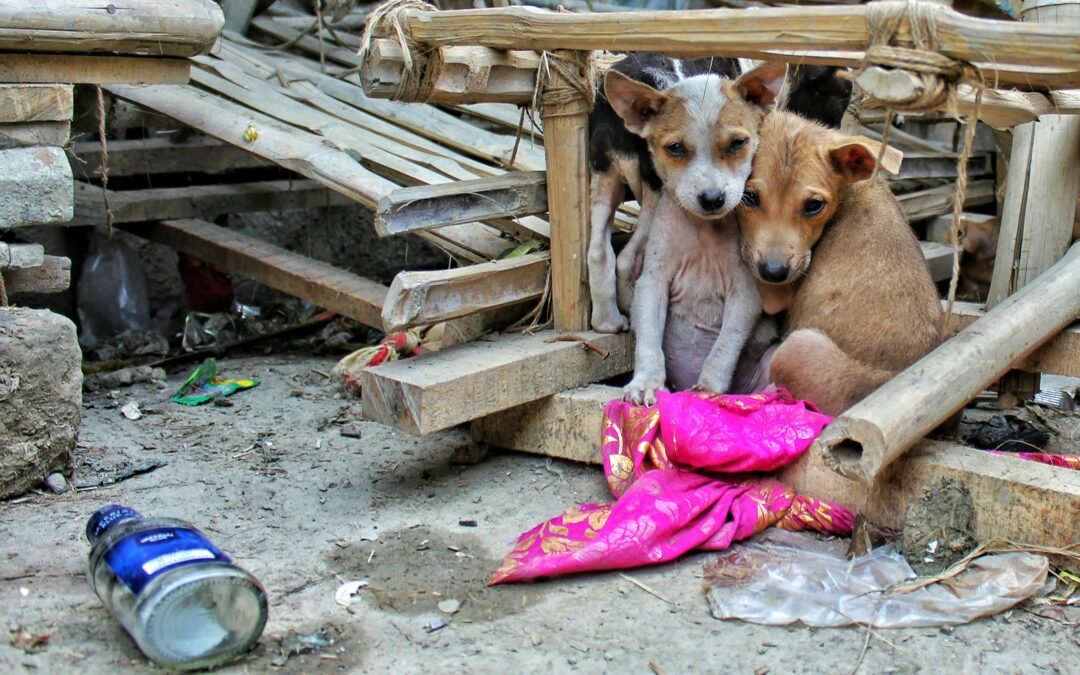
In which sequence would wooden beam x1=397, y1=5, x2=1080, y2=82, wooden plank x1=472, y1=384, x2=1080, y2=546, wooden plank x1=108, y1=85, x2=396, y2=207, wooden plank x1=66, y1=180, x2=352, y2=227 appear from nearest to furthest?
wooden beam x1=397, y1=5, x2=1080, y2=82
wooden plank x1=472, y1=384, x2=1080, y2=546
wooden plank x1=108, y1=85, x2=396, y2=207
wooden plank x1=66, y1=180, x2=352, y2=227

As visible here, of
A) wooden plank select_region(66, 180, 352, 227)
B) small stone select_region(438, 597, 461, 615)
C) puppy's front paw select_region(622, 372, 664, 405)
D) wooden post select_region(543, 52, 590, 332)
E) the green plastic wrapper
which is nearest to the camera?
small stone select_region(438, 597, 461, 615)

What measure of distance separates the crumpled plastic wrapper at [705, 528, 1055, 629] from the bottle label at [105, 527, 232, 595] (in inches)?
59.6

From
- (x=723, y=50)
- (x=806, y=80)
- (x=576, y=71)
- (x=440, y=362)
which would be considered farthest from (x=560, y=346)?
(x=806, y=80)

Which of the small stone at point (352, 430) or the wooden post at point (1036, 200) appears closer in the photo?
the wooden post at point (1036, 200)

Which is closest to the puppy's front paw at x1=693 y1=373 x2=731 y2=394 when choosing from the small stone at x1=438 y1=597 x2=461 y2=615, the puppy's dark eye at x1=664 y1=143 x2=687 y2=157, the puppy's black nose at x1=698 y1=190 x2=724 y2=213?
the puppy's black nose at x1=698 y1=190 x2=724 y2=213

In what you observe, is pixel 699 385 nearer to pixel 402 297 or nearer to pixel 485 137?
pixel 402 297

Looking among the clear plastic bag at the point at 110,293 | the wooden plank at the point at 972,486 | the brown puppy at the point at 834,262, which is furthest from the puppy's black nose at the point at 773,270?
the clear plastic bag at the point at 110,293

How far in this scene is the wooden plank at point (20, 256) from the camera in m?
4.07

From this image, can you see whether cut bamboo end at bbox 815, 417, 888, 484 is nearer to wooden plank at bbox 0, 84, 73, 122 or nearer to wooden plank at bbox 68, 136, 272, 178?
wooden plank at bbox 0, 84, 73, 122

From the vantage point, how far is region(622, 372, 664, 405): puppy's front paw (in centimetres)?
436

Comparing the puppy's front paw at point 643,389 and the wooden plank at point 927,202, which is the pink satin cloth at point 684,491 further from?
the wooden plank at point 927,202

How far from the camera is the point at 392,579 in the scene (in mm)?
3545

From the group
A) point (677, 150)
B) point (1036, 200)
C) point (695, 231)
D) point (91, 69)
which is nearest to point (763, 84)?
point (677, 150)

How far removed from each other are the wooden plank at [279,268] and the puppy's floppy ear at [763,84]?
6.69ft
